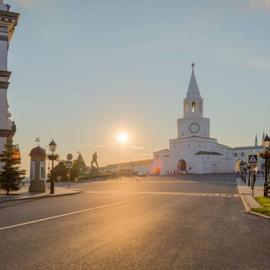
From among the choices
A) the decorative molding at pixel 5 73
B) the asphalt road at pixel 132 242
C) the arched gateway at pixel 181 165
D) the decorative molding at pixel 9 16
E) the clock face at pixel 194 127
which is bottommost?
the asphalt road at pixel 132 242

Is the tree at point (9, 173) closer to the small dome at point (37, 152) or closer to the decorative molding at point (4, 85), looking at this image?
the small dome at point (37, 152)

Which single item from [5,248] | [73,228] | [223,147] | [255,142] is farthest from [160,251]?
[255,142]

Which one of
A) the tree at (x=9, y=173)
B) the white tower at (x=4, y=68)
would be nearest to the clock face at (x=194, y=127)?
the white tower at (x=4, y=68)

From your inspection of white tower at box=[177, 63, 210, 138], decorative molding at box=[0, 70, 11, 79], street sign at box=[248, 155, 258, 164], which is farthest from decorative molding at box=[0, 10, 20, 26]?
white tower at box=[177, 63, 210, 138]

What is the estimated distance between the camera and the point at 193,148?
12450cm

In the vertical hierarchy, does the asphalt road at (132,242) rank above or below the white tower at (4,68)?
below

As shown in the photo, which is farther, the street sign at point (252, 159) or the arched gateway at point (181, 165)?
the arched gateway at point (181, 165)

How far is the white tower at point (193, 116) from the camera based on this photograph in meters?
126

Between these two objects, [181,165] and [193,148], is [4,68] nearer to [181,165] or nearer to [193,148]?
[193,148]

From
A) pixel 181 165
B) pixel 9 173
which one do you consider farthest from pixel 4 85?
pixel 181 165

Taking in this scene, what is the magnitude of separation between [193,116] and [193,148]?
1006 centimetres

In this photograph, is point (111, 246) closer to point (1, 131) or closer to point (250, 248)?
point (250, 248)

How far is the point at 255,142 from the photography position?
6398 inches

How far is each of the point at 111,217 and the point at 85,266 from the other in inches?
297
